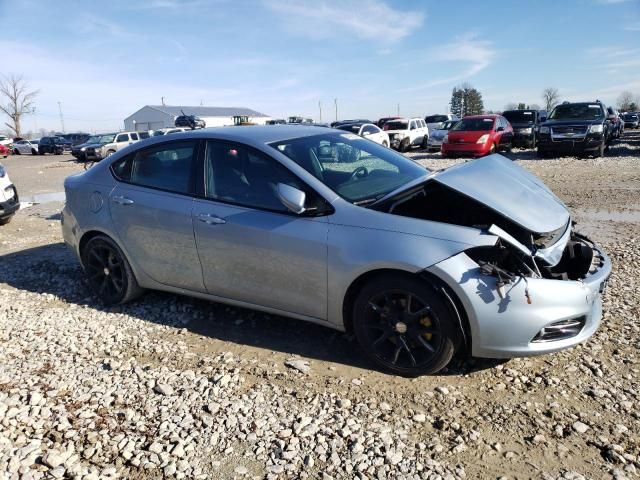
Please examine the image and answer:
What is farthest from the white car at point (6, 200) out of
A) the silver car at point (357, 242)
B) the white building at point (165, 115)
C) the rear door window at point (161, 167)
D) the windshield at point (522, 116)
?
the white building at point (165, 115)

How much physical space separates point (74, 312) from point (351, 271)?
293cm

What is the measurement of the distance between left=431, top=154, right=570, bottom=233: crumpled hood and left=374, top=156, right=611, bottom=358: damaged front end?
0.03ft

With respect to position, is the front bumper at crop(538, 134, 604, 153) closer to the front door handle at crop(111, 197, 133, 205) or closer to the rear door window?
the rear door window

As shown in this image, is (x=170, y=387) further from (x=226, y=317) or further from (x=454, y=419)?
(x=454, y=419)

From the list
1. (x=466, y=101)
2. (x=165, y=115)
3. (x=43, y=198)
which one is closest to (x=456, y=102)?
(x=466, y=101)

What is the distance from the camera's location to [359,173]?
3885mm

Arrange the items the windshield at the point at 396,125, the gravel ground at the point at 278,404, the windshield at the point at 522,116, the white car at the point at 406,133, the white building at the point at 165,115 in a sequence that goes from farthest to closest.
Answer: the white building at the point at 165,115 < the windshield at the point at 396,125 < the white car at the point at 406,133 < the windshield at the point at 522,116 < the gravel ground at the point at 278,404

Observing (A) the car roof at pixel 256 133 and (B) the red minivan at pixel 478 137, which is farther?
(B) the red minivan at pixel 478 137

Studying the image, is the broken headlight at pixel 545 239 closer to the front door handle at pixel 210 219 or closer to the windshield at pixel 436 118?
the front door handle at pixel 210 219

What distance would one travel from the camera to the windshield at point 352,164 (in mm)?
3582

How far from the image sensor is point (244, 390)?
3.15 metres

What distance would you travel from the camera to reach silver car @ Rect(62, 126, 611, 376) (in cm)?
294

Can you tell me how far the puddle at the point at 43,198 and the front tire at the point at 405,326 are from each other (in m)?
10.5

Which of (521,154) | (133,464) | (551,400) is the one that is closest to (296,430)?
(133,464)
